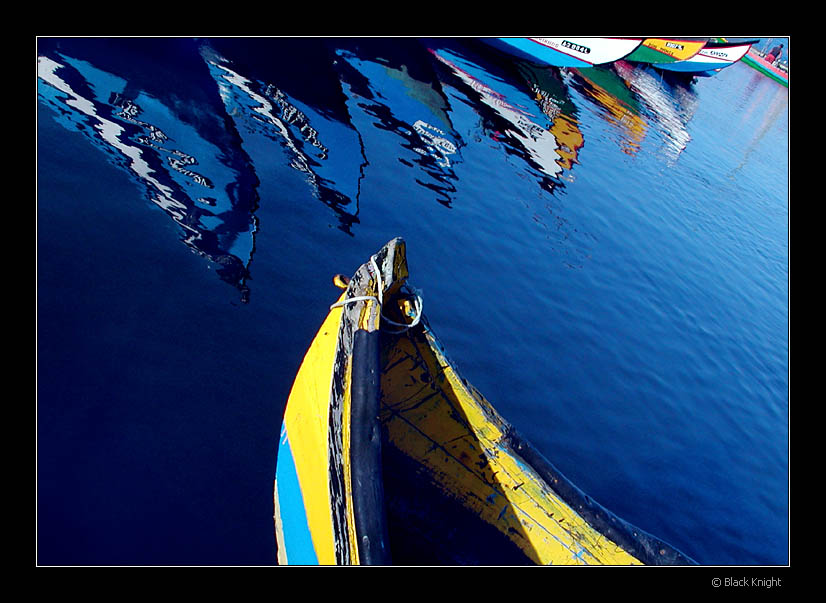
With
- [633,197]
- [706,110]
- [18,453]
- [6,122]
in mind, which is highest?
[706,110]

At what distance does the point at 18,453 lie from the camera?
4.14 meters

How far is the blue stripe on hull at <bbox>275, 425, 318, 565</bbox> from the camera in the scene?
4.32m

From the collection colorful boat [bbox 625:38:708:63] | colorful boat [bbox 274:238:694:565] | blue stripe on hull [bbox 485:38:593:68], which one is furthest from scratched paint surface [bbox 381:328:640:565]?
colorful boat [bbox 625:38:708:63]

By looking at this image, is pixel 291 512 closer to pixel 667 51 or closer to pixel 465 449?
pixel 465 449

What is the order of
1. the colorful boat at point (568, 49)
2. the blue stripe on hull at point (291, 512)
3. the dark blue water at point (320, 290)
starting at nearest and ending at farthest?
the blue stripe on hull at point (291, 512), the dark blue water at point (320, 290), the colorful boat at point (568, 49)

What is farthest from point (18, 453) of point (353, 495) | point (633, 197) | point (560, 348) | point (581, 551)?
point (633, 197)

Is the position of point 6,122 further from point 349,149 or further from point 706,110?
point 706,110

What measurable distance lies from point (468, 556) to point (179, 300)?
14.3 ft

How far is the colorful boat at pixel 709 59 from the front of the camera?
1236 inches

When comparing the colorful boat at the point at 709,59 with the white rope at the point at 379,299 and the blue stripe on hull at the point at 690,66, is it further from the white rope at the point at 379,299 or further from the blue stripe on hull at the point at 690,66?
the white rope at the point at 379,299

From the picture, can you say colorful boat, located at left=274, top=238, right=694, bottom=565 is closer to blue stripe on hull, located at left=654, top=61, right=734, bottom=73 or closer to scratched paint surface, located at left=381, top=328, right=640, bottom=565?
scratched paint surface, located at left=381, top=328, right=640, bottom=565

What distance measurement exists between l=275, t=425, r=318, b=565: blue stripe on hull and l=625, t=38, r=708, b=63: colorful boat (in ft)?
102

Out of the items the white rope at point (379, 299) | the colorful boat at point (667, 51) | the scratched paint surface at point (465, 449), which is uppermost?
the colorful boat at point (667, 51)

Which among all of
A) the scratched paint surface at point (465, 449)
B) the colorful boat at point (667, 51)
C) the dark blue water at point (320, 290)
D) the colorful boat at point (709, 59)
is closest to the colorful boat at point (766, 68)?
the colorful boat at point (709, 59)
